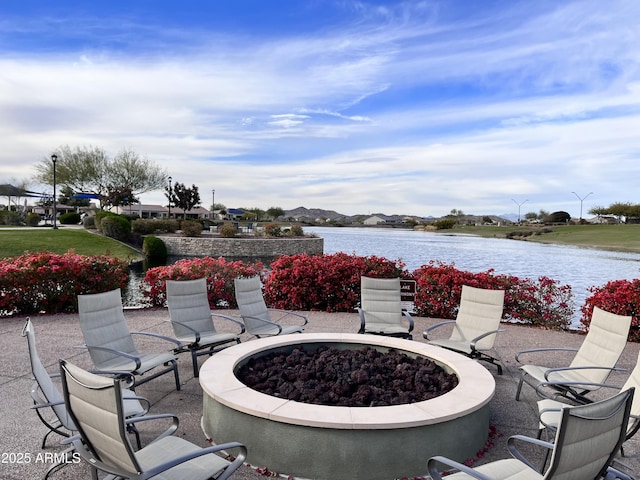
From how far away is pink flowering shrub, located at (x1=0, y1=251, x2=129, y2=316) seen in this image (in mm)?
8367

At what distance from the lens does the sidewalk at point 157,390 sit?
337cm

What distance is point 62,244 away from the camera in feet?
80.8

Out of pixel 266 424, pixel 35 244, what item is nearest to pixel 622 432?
pixel 266 424

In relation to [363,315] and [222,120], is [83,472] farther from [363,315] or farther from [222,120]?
[222,120]

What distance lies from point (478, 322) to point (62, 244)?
24753mm

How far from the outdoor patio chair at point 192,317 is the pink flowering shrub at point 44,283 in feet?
12.6

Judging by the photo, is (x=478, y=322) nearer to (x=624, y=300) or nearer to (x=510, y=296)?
(x=510, y=296)

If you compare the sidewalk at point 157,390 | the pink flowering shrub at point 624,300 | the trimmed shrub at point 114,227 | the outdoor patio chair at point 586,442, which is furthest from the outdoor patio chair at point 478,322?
the trimmed shrub at point 114,227

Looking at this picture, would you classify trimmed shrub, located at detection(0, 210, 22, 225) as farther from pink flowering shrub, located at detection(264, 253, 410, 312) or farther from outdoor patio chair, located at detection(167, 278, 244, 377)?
outdoor patio chair, located at detection(167, 278, 244, 377)

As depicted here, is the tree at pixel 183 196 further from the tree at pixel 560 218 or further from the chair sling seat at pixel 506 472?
the tree at pixel 560 218

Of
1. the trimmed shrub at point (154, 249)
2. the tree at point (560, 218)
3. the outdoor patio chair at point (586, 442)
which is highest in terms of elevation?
the tree at point (560, 218)

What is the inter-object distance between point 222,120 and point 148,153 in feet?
115

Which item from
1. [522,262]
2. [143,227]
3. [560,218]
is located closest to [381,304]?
[522,262]

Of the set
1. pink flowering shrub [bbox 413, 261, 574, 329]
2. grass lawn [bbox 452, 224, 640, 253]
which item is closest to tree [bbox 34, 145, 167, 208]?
pink flowering shrub [bbox 413, 261, 574, 329]
